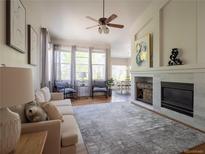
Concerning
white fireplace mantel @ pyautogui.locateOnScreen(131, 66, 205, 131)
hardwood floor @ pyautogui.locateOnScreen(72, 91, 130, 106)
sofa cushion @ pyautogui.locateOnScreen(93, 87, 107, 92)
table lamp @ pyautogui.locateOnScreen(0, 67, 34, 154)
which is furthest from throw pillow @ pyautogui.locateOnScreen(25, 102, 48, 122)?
sofa cushion @ pyautogui.locateOnScreen(93, 87, 107, 92)

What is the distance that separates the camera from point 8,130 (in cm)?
94

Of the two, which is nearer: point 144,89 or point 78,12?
point 78,12

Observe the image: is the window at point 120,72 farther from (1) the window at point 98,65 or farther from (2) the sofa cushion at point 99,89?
(2) the sofa cushion at point 99,89

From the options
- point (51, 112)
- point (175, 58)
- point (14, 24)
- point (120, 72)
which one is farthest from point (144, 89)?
point (120, 72)

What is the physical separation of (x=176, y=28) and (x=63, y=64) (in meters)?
5.27

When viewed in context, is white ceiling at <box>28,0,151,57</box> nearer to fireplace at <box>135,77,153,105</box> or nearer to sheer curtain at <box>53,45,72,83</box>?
sheer curtain at <box>53,45,72,83</box>

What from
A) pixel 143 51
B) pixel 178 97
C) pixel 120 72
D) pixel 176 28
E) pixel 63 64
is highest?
pixel 176 28

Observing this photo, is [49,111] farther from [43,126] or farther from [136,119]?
[136,119]

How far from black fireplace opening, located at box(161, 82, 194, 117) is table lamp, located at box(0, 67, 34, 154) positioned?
10.9 feet

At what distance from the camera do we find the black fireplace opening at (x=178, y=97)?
3.11 m

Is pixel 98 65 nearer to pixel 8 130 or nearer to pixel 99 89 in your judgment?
pixel 99 89

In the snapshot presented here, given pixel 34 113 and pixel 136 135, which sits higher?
pixel 34 113

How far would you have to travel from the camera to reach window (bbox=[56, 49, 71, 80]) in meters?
6.70

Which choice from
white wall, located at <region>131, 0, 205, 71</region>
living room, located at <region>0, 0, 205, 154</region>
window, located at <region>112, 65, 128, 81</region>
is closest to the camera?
living room, located at <region>0, 0, 205, 154</region>
